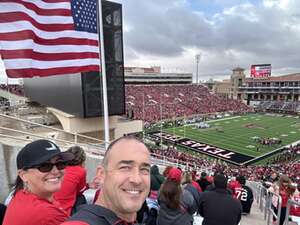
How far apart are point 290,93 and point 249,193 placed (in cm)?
10618

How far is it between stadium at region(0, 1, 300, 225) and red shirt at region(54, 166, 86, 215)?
229 mm

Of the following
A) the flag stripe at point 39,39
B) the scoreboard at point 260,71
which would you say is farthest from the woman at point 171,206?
the scoreboard at point 260,71

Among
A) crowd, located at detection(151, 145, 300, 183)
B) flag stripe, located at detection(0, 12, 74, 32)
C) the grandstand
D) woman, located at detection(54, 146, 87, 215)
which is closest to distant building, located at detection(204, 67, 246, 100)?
the grandstand

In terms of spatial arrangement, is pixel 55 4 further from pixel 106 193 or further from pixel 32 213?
pixel 106 193

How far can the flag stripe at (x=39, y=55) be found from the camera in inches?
192

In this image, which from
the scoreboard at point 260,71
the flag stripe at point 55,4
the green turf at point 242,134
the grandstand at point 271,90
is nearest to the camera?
the flag stripe at point 55,4

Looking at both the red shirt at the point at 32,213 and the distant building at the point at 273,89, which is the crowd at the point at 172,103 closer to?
the distant building at the point at 273,89

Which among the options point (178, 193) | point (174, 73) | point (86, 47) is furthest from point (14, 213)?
point (174, 73)

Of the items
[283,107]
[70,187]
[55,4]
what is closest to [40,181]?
[70,187]

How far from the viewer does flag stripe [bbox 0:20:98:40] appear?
4867 millimetres

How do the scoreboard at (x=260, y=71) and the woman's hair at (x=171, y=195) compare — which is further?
the scoreboard at (x=260, y=71)

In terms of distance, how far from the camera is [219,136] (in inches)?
1693

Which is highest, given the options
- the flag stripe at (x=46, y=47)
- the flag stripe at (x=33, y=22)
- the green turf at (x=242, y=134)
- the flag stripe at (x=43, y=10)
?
the flag stripe at (x=43, y=10)

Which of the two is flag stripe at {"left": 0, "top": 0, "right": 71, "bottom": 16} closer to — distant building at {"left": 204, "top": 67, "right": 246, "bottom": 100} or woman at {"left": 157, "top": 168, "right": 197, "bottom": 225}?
woman at {"left": 157, "top": 168, "right": 197, "bottom": 225}
